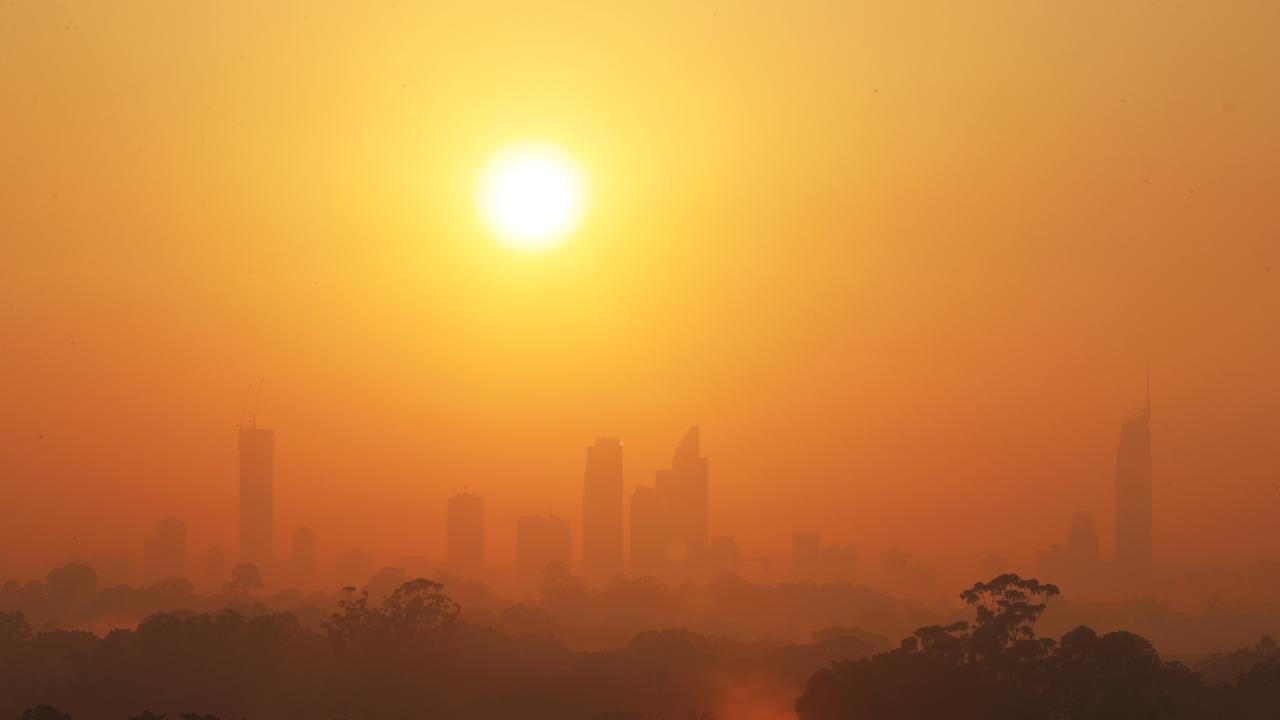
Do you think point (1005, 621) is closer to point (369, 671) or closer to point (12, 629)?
point (369, 671)

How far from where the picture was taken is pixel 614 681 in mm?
144500

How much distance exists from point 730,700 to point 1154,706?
5206 centimetres

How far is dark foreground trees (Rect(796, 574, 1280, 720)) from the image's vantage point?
94750 millimetres

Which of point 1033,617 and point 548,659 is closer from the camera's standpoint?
point 1033,617

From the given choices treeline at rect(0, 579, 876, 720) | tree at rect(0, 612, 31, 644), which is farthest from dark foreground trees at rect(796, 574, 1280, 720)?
tree at rect(0, 612, 31, 644)

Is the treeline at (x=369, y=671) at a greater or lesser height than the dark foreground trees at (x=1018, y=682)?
lesser

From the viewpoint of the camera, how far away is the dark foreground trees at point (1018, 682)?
9475 cm

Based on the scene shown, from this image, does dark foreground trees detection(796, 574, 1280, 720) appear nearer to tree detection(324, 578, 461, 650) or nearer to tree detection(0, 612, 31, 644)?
tree detection(324, 578, 461, 650)

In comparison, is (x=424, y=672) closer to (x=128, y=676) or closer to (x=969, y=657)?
(x=128, y=676)

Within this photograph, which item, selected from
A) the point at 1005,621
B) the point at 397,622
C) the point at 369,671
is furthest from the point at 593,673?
the point at 1005,621

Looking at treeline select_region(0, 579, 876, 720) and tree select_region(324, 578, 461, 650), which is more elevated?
tree select_region(324, 578, 461, 650)

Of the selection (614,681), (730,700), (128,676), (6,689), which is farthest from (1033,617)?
(6,689)

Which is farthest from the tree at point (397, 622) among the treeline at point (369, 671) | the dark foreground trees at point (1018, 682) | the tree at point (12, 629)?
the dark foreground trees at point (1018, 682)

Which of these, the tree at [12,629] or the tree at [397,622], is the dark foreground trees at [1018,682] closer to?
the tree at [397,622]
